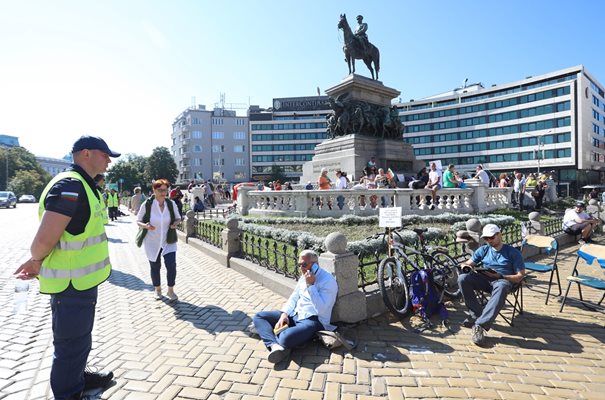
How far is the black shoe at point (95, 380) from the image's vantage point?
357 cm

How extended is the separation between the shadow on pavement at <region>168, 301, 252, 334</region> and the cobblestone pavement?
18mm

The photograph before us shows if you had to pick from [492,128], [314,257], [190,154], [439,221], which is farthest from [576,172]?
[190,154]

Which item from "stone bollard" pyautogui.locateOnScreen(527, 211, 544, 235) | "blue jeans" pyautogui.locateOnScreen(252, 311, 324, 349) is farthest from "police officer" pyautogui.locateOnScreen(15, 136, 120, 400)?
"stone bollard" pyautogui.locateOnScreen(527, 211, 544, 235)

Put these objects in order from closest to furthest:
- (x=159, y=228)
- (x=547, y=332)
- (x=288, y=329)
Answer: (x=288, y=329), (x=547, y=332), (x=159, y=228)

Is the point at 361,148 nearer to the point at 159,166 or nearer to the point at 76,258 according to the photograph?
the point at 76,258

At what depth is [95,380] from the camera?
358 cm

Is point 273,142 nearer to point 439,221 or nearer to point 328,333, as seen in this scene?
point 439,221

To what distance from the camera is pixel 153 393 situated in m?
3.49

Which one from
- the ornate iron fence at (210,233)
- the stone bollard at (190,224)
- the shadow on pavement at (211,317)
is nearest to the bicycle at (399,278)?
the shadow on pavement at (211,317)

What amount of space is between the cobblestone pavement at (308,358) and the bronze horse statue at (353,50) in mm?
19050

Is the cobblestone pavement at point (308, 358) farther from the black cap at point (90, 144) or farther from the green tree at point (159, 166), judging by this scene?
the green tree at point (159, 166)

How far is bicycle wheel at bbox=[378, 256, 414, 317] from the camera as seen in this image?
522 centimetres

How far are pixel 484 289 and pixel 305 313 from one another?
2.79 metres

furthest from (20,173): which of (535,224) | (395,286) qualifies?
(535,224)
